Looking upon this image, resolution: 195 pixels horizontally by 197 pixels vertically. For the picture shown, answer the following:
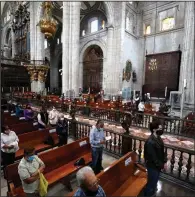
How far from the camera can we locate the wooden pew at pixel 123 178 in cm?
285

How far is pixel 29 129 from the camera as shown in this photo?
6484 mm

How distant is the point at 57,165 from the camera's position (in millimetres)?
3902

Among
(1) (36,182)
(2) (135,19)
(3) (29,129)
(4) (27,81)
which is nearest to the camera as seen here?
(1) (36,182)

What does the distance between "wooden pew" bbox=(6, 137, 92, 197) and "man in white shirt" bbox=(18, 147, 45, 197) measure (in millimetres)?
364

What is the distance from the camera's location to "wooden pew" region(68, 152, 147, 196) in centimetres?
285

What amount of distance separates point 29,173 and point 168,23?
22571 millimetres

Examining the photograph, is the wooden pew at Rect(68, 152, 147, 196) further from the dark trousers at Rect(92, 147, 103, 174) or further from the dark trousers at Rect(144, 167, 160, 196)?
the dark trousers at Rect(92, 147, 103, 174)

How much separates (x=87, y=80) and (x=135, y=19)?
10.4 m

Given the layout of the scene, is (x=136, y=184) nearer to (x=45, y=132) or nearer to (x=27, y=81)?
(x=45, y=132)

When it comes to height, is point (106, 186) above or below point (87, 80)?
below

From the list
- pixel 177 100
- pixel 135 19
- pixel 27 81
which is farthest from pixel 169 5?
pixel 27 81

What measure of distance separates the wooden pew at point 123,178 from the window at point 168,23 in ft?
67.6

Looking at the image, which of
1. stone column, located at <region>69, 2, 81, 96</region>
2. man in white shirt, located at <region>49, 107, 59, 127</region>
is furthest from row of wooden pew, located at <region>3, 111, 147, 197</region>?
stone column, located at <region>69, 2, 81, 96</region>

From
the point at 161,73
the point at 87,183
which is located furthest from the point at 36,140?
the point at 161,73
